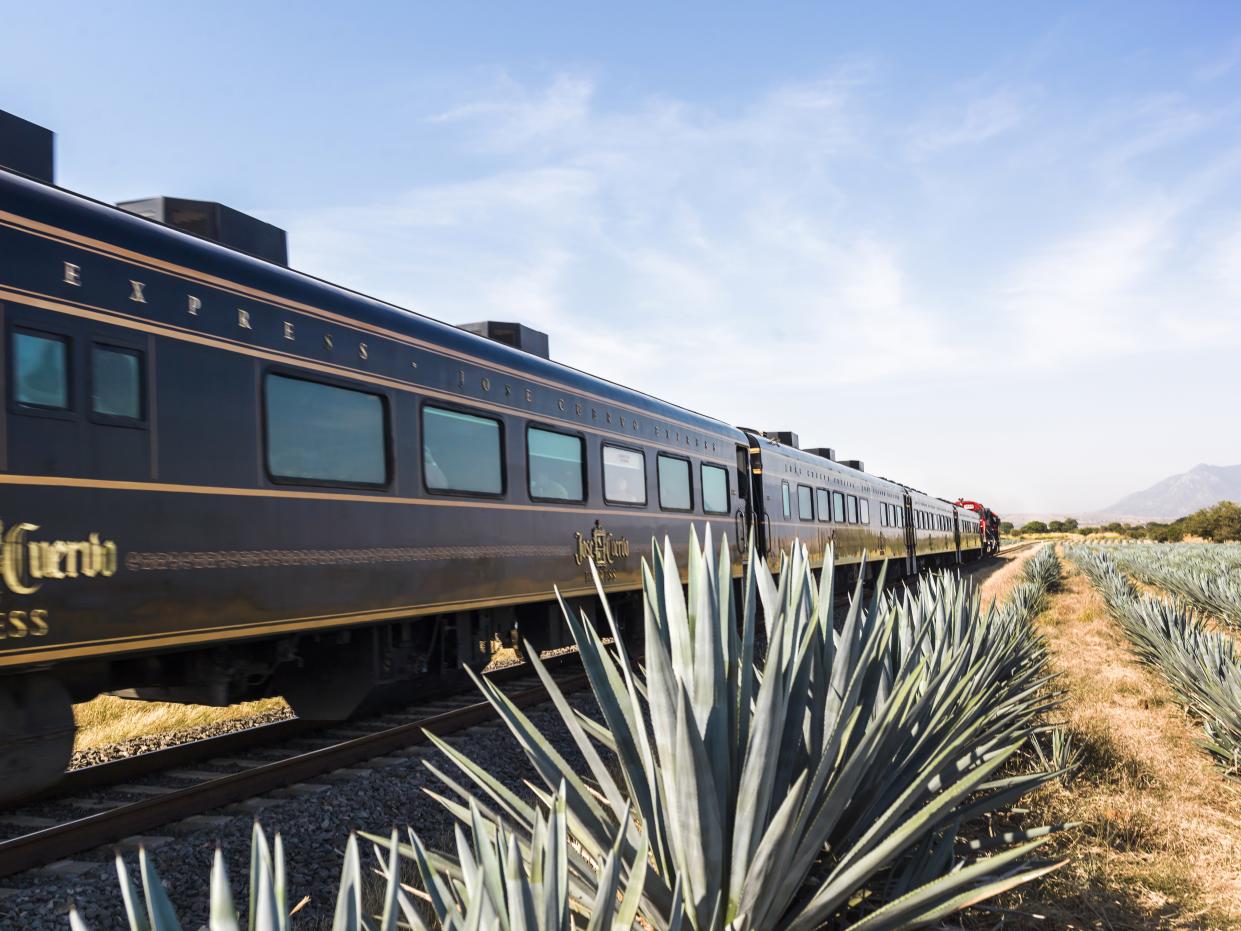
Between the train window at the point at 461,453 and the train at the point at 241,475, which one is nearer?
the train at the point at 241,475

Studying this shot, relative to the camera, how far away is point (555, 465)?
8102 millimetres

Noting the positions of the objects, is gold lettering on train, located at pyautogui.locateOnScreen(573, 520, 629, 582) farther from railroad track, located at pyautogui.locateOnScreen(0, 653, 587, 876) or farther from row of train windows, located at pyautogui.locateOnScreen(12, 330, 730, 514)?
railroad track, located at pyautogui.locateOnScreen(0, 653, 587, 876)

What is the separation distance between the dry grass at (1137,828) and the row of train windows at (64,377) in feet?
13.6

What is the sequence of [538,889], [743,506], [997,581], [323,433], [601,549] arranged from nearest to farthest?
1. [538,889]
2. [323,433]
3. [601,549]
4. [743,506]
5. [997,581]

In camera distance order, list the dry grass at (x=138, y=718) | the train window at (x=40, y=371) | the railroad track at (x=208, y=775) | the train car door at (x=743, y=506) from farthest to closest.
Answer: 1. the train car door at (x=743, y=506)
2. the dry grass at (x=138, y=718)
3. the railroad track at (x=208, y=775)
4. the train window at (x=40, y=371)

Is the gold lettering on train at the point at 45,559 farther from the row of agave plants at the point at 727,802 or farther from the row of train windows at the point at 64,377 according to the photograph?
the row of agave plants at the point at 727,802

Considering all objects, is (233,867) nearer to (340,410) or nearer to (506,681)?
(340,410)

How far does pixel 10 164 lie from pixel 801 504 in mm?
13181

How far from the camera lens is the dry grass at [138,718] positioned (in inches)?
270

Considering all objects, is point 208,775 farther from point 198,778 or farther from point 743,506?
point 743,506

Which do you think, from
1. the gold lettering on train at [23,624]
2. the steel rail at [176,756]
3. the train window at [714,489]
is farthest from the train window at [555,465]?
the gold lettering on train at [23,624]

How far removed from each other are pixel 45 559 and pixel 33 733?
821 mm

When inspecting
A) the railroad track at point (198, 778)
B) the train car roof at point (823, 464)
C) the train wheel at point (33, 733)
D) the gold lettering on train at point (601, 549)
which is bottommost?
the railroad track at point (198, 778)

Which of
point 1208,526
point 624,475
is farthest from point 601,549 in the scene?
point 1208,526
